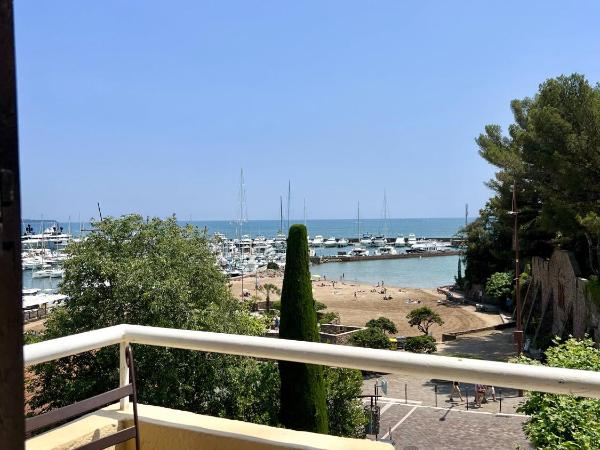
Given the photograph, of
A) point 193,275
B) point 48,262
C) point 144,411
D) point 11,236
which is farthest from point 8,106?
point 48,262

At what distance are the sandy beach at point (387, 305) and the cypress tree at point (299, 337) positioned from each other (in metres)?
17.5

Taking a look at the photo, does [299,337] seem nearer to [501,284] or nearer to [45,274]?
[501,284]

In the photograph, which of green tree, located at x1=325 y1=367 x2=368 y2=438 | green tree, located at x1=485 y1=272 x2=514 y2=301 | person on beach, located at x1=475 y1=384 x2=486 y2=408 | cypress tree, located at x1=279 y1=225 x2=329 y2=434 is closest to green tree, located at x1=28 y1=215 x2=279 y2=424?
green tree, located at x1=325 y1=367 x2=368 y2=438

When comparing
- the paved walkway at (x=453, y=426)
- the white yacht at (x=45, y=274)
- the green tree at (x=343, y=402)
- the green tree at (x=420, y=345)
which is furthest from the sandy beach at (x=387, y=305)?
the white yacht at (x=45, y=274)

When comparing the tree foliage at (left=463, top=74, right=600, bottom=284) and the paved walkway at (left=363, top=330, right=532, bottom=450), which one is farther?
the tree foliage at (left=463, top=74, right=600, bottom=284)

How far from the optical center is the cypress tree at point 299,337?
8.02 metres

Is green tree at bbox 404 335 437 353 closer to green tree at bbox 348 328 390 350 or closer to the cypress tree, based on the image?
green tree at bbox 348 328 390 350

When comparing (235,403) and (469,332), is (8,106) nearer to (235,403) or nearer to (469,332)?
→ (235,403)

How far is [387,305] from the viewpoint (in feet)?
135

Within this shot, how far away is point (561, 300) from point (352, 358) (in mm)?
23024

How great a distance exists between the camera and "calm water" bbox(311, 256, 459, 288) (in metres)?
60.2

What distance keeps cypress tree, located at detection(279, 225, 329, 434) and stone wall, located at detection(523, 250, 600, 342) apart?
39.4ft

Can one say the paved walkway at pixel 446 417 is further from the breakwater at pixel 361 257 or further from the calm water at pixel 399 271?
the breakwater at pixel 361 257

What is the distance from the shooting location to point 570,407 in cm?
549
